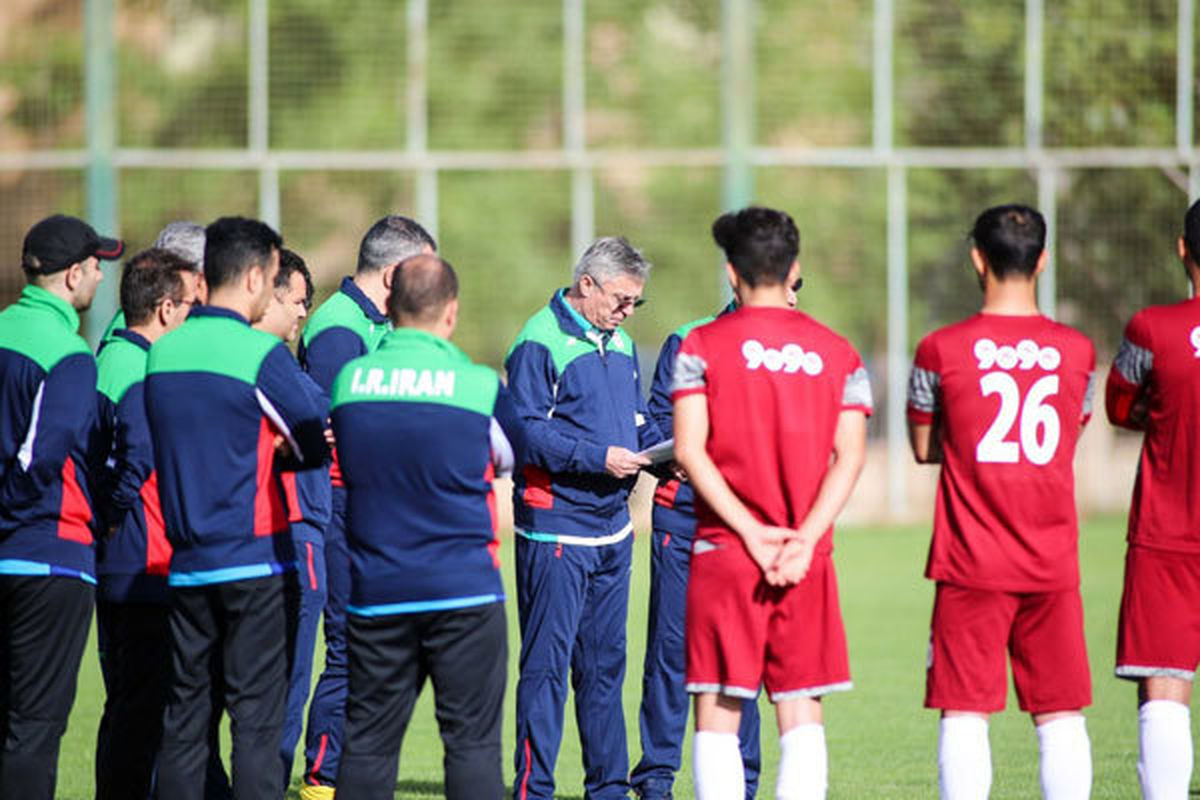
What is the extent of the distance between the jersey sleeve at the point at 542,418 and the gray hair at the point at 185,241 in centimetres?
132

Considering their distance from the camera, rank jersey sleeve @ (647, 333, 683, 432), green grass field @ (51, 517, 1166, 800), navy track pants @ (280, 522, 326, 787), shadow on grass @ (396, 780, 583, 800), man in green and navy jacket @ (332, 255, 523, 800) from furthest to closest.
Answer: green grass field @ (51, 517, 1166, 800) → shadow on grass @ (396, 780, 583, 800) → jersey sleeve @ (647, 333, 683, 432) → navy track pants @ (280, 522, 326, 787) → man in green and navy jacket @ (332, 255, 523, 800)

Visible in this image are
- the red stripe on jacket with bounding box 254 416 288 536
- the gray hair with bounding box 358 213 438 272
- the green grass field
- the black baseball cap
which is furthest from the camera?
the green grass field

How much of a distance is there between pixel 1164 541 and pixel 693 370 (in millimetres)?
1820

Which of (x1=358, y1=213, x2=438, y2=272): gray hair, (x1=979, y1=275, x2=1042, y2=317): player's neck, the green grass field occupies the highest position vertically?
(x1=358, y1=213, x2=438, y2=272): gray hair

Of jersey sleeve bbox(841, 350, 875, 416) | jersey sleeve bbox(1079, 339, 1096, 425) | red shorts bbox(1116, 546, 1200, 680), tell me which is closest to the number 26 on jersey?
jersey sleeve bbox(1079, 339, 1096, 425)

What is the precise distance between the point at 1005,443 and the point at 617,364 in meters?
2.22

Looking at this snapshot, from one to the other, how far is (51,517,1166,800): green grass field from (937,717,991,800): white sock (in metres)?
1.99

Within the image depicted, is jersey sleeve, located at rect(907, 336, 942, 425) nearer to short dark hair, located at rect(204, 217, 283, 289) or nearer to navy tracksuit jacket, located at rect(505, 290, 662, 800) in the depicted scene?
navy tracksuit jacket, located at rect(505, 290, 662, 800)

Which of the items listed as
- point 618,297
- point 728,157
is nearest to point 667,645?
point 618,297

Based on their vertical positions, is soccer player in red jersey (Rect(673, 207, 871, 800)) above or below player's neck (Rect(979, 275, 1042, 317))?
below

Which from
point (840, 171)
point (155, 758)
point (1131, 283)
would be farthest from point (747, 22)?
point (155, 758)

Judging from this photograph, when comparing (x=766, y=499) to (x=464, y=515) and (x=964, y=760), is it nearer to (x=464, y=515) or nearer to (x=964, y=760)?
(x=464, y=515)

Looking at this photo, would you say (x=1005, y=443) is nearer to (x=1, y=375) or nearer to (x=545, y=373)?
(x=545, y=373)

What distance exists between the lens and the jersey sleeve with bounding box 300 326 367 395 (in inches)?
296
